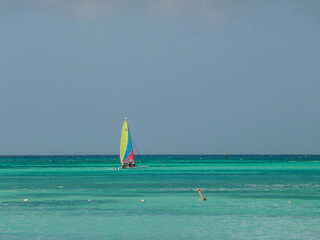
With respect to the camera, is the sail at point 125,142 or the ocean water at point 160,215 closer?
the ocean water at point 160,215

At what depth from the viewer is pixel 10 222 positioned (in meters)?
37.1

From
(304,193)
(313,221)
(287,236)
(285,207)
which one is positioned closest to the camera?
(287,236)

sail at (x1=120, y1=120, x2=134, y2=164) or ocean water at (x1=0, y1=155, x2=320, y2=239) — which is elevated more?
sail at (x1=120, y1=120, x2=134, y2=164)

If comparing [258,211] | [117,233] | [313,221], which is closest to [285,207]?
[258,211]

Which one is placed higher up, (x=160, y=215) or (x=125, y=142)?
(x=125, y=142)

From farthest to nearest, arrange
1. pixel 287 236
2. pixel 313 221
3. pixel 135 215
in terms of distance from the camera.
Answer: pixel 135 215 → pixel 313 221 → pixel 287 236

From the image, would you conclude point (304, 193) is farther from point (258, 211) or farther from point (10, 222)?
point (10, 222)

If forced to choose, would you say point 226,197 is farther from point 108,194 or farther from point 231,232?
point 231,232

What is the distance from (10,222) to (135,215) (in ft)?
25.1

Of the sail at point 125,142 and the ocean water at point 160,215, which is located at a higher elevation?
the sail at point 125,142

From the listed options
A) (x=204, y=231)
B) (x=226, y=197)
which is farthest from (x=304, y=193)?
(x=204, y=231)

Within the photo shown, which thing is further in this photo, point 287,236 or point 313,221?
point 313,221

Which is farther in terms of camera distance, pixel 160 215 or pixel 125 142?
pixel 125 142

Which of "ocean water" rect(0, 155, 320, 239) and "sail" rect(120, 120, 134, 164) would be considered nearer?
"ocean water" rect(0, 155, 320, 239)
